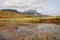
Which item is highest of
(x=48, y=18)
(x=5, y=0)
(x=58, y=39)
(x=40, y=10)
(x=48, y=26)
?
(x=5, y=0)

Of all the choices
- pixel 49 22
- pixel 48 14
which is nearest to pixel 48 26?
pixel 49 22

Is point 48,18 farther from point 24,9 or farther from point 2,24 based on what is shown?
point 2,24

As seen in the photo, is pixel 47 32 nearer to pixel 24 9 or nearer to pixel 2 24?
pixel 24 9

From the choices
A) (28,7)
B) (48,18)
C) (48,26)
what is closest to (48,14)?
(48,18)

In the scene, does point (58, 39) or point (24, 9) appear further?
point (24, 9)

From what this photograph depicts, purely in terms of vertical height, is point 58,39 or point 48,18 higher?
point 48,18

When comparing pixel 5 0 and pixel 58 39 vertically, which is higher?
pixel 5 0

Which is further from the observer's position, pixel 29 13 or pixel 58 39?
pixel 29 13

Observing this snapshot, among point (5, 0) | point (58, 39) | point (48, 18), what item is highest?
point (5, 0)

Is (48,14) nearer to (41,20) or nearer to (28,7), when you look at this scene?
(41,20)
